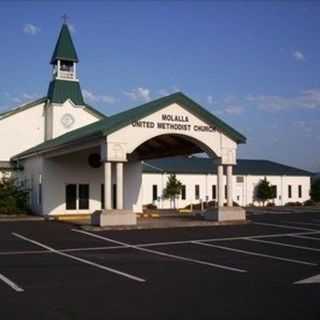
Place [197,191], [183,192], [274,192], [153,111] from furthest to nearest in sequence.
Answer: [274,192] < [197,191] < [183,192] < [153,111]

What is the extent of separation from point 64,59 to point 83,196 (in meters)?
11.3

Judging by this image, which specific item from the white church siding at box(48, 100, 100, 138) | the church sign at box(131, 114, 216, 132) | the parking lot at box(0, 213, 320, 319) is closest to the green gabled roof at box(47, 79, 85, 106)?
the white church siding at box(48, 100, 100, 138)

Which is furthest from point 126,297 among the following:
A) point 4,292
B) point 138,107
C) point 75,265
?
point 138,107

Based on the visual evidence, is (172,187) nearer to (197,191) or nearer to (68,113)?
(197,191)

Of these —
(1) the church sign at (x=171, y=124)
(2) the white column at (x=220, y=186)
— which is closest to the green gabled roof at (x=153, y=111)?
(1) the church sign at (x=171, y=124)

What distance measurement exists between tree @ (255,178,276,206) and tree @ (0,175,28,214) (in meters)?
26.1

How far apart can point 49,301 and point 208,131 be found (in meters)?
17.7

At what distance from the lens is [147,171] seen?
47.5m

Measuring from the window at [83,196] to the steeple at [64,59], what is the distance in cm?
993

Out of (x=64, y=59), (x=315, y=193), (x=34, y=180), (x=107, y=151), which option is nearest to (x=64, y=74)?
(x=64, y=59)

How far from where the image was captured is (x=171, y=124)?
24.3 m

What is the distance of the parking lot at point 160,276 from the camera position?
7.95 metres

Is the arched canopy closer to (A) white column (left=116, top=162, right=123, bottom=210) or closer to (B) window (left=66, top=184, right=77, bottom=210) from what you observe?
(A) white column (left=116, top=162, right=123, bottom=210)

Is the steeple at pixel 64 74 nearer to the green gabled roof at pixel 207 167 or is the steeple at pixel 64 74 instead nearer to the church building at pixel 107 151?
the church building at pixel 107 151
